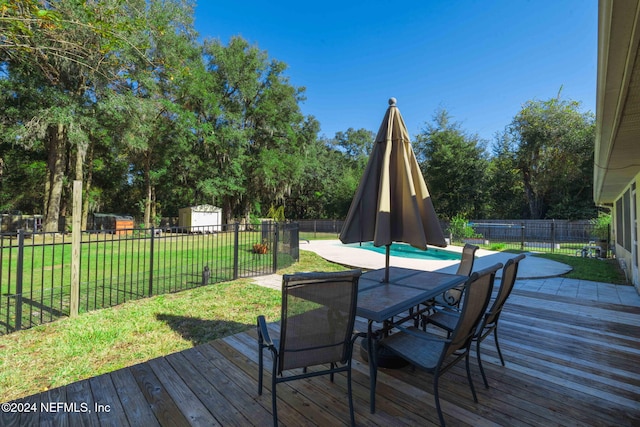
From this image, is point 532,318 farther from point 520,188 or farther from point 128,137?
point 520,188

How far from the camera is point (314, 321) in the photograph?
171cm

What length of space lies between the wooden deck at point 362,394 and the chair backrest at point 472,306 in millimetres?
470

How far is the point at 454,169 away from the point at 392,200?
19.9 metres

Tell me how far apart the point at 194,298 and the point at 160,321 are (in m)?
1.02

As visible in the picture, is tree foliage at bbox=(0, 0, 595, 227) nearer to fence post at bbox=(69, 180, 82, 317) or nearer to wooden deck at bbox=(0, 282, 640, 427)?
fence post at bbox=(69, 180, 82, 317)

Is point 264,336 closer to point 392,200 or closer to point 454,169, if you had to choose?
point 392,200

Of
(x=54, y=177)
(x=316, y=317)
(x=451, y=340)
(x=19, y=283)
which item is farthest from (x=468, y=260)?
(x=54, y=177)

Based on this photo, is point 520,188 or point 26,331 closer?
point 26,331

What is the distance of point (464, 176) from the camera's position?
20.4 m

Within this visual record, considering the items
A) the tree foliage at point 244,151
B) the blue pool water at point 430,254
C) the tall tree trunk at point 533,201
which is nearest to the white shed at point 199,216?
the tree foliage at point 244,151

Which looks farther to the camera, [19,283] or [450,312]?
[19,283]

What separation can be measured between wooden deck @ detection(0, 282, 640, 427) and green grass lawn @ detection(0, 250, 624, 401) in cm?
48

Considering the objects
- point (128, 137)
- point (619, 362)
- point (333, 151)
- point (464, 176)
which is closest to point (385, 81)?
point (464, 176)

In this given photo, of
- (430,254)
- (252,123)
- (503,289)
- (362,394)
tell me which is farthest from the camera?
(252,123)
